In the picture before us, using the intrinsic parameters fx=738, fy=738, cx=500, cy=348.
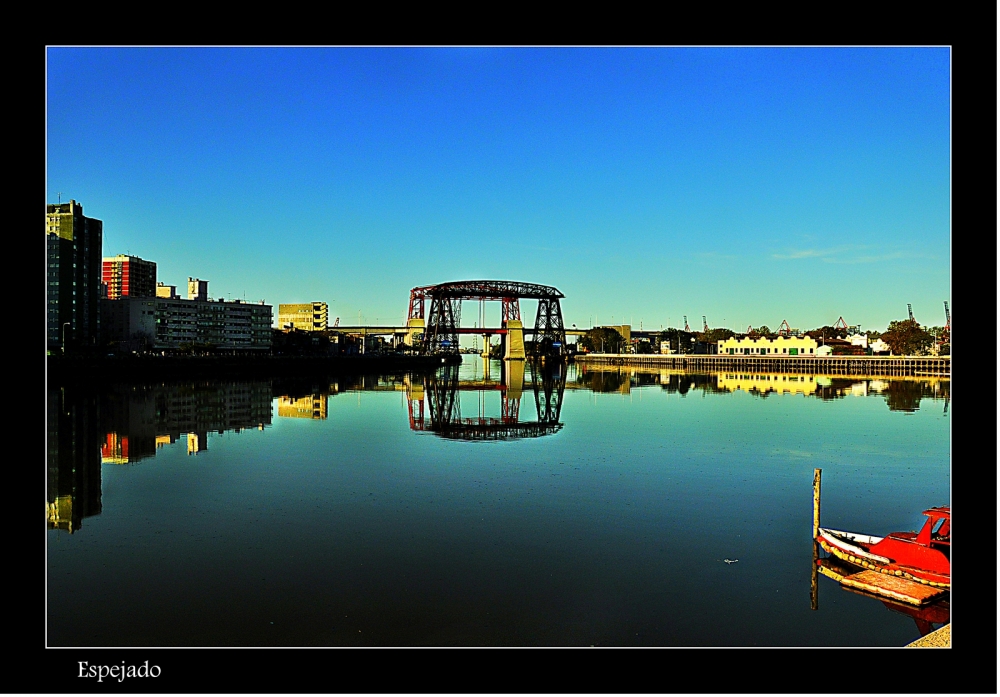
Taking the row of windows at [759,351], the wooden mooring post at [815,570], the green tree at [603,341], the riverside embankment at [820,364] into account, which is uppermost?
the green tree at [603,341]

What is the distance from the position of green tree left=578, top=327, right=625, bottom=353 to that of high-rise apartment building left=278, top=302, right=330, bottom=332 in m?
43.4

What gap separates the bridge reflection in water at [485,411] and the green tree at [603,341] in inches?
2296

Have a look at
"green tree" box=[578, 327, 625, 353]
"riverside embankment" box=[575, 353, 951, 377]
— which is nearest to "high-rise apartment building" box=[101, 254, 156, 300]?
"green tree" box=[578, 327, 625, 353]

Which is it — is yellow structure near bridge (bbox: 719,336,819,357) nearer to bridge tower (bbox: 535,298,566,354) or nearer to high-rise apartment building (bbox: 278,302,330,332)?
bridge tower (bbox: 535,298,566,354)

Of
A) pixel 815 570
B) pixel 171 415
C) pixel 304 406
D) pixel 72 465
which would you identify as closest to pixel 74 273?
pixel 304 406

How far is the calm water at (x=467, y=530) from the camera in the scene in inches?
248

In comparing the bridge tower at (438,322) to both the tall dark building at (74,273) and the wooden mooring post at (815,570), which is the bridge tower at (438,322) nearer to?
the tall dark building at (74,273)

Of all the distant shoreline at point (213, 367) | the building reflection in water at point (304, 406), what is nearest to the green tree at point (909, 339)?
the distant shoreline at point (213, 367)

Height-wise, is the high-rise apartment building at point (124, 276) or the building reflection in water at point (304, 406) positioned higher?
the high-rise apartment building at point (124, 276)

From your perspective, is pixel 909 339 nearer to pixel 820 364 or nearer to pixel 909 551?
pixel 820 364

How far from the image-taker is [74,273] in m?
62.1

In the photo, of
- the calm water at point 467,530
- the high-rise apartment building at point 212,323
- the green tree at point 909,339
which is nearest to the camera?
the calm water at point 467,530
